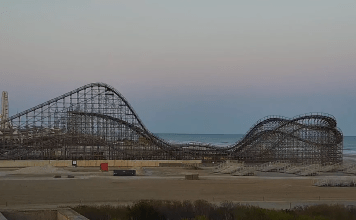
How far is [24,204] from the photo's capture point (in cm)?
2147

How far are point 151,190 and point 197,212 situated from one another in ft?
34.5

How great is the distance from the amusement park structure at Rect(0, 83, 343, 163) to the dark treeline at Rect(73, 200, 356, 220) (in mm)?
30598

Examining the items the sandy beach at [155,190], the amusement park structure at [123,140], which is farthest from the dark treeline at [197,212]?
the amusement park structure at [123,140]

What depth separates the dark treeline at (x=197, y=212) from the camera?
51.2 ft

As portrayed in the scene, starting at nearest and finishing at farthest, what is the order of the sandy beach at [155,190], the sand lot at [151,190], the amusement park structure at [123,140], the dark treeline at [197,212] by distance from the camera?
1. the dark treeline at [197,212]
2. the sandy beach at [155,190]
3. the sand lot at [151,190]
4. the amusement park structure at [123,140]

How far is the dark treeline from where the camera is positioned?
1560 cm

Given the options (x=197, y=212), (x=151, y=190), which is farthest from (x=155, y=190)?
(x=197, y=212)

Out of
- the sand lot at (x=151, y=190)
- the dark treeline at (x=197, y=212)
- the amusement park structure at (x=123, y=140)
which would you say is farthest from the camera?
the amusement park structure at (x=123, y=140)

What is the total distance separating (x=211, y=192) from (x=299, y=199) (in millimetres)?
4411

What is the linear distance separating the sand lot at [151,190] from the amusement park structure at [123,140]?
43.5ft

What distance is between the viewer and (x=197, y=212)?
17.2 meters

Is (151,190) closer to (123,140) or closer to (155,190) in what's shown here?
(155,190)

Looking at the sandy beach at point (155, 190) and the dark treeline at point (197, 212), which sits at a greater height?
the dark treeline at point (197, 212)

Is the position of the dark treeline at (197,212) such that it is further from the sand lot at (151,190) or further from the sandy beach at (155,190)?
the sand lot at (151,190)
